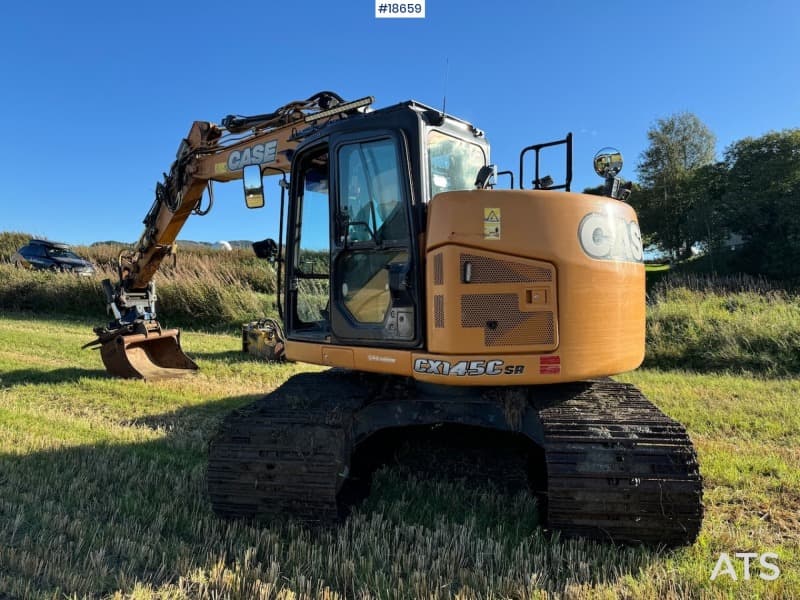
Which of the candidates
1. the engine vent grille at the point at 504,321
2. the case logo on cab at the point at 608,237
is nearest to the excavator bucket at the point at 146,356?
the engine vent grille at the point at 504,321

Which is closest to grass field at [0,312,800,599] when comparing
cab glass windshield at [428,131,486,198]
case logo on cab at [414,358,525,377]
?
case logo on cab at [414,358,525,377]

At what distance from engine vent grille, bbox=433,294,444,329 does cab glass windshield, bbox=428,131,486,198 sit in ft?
2.57

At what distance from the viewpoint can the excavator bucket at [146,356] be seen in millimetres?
8133

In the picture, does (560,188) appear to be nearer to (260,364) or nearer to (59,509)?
(59,509)

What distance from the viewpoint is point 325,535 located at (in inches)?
138

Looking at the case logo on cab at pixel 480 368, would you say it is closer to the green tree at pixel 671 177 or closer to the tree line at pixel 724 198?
the tree line at pixel 724 198

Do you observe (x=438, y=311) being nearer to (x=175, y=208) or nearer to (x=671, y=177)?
(x=175, y=208)

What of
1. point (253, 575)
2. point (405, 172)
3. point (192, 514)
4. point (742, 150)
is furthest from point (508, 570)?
point (742, 150)

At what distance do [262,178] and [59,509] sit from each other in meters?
3.04

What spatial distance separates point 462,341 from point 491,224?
0.73m

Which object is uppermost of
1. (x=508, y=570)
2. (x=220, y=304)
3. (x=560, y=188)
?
(x=560, y=188)

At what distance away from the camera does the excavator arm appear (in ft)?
21.1

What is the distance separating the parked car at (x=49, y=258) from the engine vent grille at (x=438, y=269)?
19.5 meters

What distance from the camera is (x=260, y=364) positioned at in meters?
9.67
